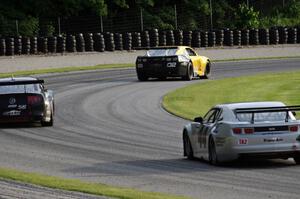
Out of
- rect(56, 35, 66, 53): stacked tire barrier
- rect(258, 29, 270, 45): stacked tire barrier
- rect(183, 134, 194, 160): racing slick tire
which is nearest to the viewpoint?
rect(183, 134, 194, 160): racing slick tire

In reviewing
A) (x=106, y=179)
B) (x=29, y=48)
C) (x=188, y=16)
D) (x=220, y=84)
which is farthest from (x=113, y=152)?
(x=188, y=16)

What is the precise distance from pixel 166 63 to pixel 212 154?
2184 cm

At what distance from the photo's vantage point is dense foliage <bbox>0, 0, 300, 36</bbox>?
55156mm

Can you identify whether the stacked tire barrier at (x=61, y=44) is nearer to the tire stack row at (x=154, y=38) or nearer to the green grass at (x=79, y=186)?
the tire stack row at (x=154, y=38)

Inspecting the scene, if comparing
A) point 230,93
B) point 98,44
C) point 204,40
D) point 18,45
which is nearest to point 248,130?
point 230,93

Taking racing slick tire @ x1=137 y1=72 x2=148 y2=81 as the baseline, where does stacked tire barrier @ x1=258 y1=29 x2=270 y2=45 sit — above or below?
above

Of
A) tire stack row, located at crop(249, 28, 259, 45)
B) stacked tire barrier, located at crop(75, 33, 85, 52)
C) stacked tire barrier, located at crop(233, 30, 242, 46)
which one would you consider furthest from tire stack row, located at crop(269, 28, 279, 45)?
stacked tire barrier, located at crop(75, 33, 85, 52)

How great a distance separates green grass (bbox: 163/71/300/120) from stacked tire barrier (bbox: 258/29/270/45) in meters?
13.1

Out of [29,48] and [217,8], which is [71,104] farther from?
[217,8]

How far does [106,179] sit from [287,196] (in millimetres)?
3219

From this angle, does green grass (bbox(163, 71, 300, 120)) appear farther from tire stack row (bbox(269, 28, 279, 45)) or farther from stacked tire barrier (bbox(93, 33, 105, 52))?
tire stack row (bbox(269, 28, 279, 45))

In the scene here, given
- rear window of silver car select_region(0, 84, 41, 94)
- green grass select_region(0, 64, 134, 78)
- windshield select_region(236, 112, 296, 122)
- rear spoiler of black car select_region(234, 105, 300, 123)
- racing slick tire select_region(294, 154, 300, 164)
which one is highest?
rear spoiler of black car select_region(234, 105, 300, 123)

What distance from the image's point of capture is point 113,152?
18.1 meters

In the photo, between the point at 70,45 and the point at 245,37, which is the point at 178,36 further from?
the point at 70,45
